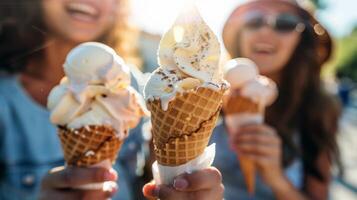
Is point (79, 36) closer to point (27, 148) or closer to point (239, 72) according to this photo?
point (27, 148)

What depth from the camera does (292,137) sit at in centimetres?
282

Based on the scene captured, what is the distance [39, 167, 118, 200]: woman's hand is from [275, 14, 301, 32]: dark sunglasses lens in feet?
5.45

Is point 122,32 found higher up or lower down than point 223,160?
higher up

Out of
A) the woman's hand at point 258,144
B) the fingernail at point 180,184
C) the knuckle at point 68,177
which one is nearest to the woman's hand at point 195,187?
the fingernail at point 180,184

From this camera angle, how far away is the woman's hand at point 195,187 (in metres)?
1.25

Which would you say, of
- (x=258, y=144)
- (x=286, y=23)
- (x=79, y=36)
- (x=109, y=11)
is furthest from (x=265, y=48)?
(x=79, y=36)

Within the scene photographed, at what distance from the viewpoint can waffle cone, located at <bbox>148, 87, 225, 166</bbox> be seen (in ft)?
4.42

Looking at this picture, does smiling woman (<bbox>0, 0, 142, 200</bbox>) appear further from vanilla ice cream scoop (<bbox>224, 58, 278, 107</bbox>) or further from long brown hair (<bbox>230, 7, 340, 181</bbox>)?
long brown hair (<bbox>230, 7, 340, 181</bbox>)

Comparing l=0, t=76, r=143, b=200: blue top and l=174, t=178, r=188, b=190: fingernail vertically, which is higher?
l=174, t=178, r=188, b=190: fingernail

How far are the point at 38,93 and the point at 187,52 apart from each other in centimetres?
128

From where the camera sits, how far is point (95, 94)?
1551 mm

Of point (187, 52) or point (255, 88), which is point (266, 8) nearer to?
point (255, 88)

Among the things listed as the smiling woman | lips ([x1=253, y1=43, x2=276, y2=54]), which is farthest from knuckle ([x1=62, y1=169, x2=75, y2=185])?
lips ([x1=253, y1=43, x2=276, y2=54])

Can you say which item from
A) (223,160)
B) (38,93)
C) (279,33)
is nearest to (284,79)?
(279,33)
